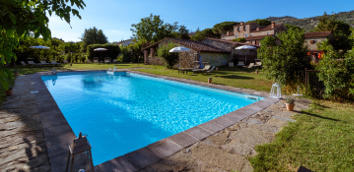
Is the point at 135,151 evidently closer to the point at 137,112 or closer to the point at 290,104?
the point at 137,112

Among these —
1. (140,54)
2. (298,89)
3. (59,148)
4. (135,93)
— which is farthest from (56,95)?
(140,54)

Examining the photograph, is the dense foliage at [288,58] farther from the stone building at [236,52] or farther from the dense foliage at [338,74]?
the stone building at [236,52]

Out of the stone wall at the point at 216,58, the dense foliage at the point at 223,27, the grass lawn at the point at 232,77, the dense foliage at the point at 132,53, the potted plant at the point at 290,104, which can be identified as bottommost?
the potted plant at the point at 290,104

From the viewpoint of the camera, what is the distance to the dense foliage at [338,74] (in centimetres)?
554

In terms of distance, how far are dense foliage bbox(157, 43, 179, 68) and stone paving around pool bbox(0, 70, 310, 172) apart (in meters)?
14.7

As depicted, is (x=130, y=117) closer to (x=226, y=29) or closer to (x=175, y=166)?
(x=175, y=166)

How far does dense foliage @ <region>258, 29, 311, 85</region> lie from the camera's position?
7215mm

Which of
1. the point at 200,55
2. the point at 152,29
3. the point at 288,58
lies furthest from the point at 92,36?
the point at 288,58

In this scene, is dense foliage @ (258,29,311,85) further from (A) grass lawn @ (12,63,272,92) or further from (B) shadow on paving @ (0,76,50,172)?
(B) shadow on paving @ (0,76,50,172)

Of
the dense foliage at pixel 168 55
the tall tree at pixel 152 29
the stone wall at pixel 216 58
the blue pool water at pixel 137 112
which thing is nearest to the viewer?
the blue pool water at pixel 137 112

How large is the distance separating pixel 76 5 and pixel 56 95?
9093 millimetres

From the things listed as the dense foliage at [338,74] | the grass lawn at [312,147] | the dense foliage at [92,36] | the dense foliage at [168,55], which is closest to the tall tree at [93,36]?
the dense foliage at [92,36]

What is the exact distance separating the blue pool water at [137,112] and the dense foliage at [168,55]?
8.87 metres

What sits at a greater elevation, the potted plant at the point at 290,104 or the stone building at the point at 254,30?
the stone building at the point at 254,30
